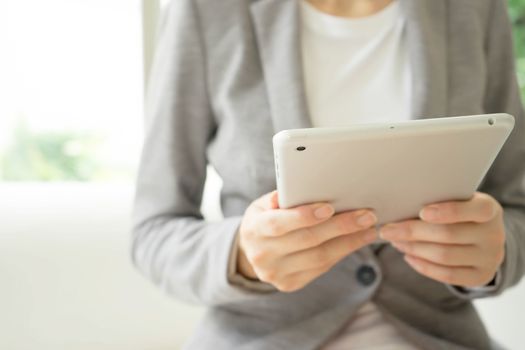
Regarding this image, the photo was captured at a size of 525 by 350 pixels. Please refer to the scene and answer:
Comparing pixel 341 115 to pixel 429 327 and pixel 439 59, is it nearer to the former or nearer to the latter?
pixel 439 59

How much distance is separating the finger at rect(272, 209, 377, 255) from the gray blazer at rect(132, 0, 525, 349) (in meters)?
0.13

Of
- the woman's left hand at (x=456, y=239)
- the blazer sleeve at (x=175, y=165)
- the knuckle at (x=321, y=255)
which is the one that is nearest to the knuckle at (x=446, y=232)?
the woman's left hand at (x=456, y=239)

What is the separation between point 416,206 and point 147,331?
55 cm

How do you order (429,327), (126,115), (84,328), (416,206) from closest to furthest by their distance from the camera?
(416,206) → (429,327) → (84,328) → (126,115)

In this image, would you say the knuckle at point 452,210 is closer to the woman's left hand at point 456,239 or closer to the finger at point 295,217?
the woman's left hand at point 456,239

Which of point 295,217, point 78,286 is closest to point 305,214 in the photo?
point 295,217

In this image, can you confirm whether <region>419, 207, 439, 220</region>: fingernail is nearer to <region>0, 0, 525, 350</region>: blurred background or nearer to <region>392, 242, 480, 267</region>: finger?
<region>392, 242, 480, 267</region>: finger

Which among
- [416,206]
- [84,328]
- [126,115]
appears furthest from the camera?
[126,115]

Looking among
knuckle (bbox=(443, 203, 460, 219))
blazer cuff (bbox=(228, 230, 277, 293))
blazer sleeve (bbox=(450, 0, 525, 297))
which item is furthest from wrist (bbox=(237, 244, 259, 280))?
blazer sleeve (bbox=(450, 0, 525, 297))

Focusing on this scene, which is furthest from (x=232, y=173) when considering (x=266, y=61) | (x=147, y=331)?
(x=147, y=331)

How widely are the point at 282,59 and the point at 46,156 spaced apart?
0.76 metres

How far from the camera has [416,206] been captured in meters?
0.50

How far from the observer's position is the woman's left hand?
0.50m

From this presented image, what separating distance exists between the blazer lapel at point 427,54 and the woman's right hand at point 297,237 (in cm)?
20
